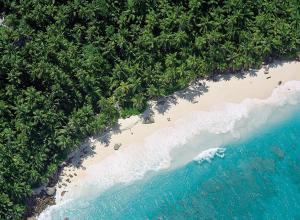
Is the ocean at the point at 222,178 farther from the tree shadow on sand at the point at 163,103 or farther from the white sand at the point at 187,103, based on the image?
the tree shadow on sand at the point at 163,103

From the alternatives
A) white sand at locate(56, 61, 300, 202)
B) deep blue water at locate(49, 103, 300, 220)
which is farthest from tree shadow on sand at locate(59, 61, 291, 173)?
deep blue water at locate(49, 103, 300, 220)

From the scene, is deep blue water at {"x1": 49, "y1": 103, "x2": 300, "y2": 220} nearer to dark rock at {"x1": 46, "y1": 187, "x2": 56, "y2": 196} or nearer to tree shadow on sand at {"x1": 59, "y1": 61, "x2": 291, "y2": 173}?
dark rock at {"x1": 46, "y1": 187, "x2": 56, "y2": 196}

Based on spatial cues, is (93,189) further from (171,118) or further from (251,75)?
(251,75)

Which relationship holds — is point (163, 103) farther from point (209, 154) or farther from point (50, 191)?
point (50, 191)

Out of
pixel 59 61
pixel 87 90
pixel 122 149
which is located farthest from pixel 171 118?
pixel 59 61

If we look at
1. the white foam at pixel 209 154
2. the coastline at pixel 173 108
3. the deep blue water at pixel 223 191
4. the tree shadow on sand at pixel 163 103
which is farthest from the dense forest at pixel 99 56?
the white foam at pixel 209 154

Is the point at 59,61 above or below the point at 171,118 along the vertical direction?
above
